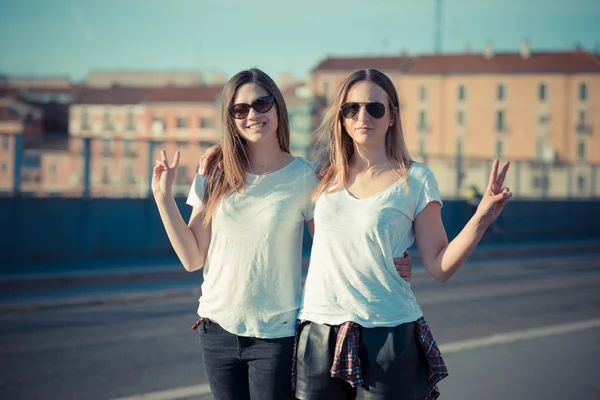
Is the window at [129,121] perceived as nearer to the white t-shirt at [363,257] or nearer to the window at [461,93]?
the window at [461,93]

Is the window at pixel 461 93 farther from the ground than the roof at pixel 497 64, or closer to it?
closer to it

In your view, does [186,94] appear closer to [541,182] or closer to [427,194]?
[541,182]

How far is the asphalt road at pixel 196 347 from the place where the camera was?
630 cm

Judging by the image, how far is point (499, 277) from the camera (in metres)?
15.0

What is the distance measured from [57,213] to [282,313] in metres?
12.5

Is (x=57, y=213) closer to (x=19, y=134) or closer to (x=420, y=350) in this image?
(x=19, y=134)

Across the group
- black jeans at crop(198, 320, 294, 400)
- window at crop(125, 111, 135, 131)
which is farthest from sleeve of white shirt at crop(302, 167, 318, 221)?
window at crop(125, 111, 135, 131)

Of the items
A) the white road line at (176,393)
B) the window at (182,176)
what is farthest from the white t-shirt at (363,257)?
the window at (182,176)

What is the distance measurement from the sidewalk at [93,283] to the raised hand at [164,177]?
7.59m

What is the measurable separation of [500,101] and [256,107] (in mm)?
104109

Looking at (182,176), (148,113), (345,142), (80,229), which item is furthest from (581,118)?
(345,142)

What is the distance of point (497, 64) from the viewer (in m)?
105

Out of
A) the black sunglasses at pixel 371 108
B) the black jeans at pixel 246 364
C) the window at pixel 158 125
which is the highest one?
the window at pixel 158 125

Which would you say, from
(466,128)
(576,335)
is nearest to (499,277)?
(576,335)
